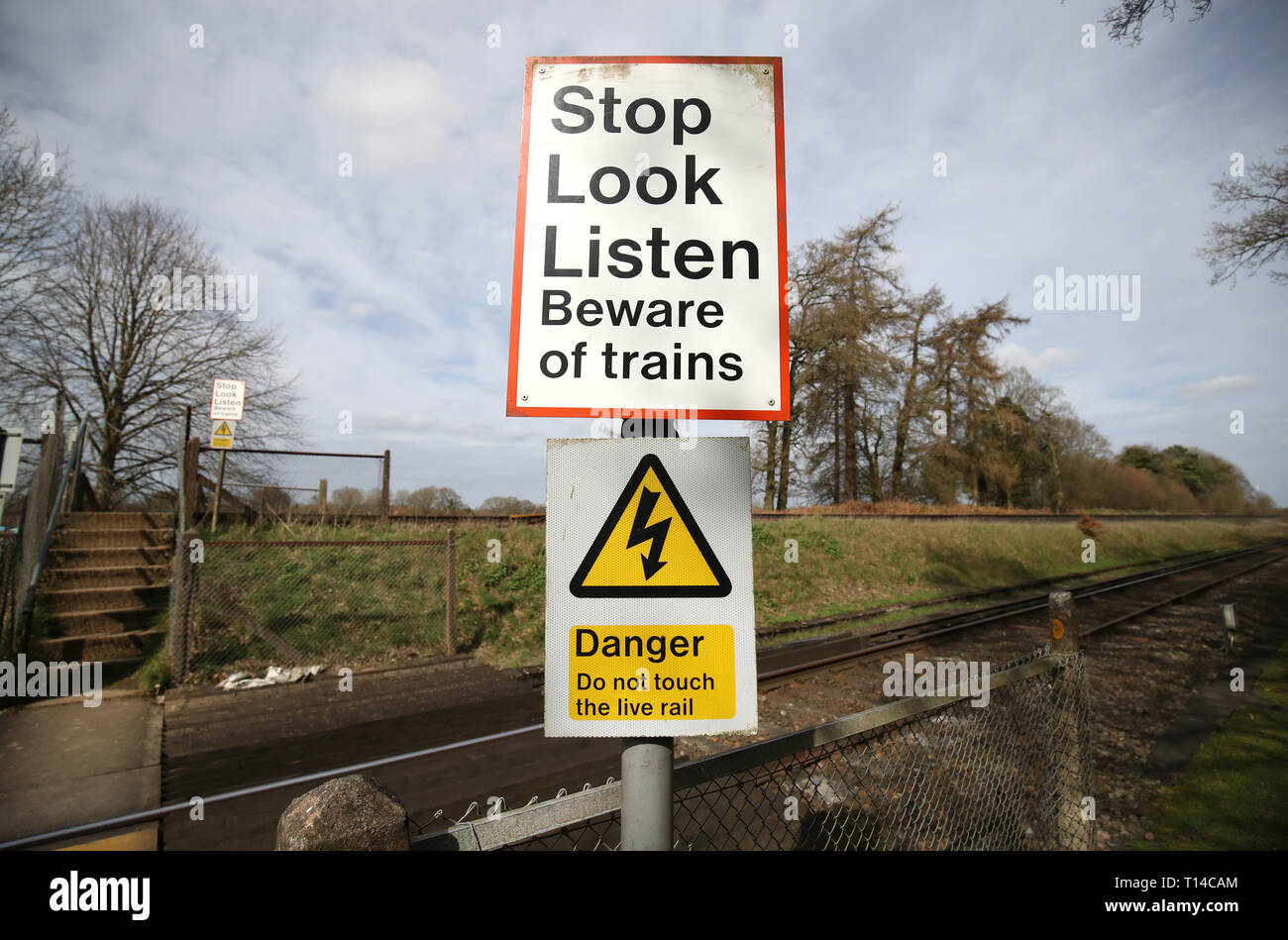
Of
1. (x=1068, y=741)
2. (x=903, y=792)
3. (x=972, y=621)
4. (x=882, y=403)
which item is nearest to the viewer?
(x=1068, y=741)

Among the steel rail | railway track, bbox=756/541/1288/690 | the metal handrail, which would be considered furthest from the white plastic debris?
railway track, bbox=756/541/1288/690

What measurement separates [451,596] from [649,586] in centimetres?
859

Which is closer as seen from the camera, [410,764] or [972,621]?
[410,764]

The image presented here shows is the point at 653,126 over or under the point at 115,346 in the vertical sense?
under

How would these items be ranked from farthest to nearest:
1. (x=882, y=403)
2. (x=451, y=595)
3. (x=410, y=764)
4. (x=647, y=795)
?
(x=882, y=403) < (x=451, y=595) < (x=410, y=764) < (x=647, y=795)

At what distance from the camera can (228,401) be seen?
10.6 metres

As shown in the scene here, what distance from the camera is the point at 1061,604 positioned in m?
3.49

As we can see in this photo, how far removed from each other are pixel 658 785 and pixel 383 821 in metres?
0.56

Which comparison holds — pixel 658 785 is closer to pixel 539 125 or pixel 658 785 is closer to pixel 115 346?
pixel 539 125

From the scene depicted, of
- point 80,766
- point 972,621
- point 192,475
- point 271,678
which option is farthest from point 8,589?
point 972,621

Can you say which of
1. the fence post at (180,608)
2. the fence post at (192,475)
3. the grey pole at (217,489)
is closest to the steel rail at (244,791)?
the fence post at (180,608)

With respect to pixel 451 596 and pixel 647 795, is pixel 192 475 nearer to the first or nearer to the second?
pixel 451 596

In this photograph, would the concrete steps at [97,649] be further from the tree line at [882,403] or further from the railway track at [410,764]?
the tree line at [882,403]
